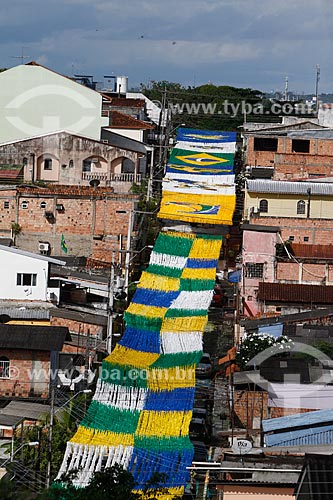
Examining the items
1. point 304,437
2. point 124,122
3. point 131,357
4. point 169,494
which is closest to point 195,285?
point 131,357

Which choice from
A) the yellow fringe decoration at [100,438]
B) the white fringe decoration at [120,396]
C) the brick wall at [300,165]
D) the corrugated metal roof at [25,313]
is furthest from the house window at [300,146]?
the yellow fringe decoration at [100,438]

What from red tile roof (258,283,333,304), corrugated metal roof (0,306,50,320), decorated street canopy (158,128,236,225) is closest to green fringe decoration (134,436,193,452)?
corrugated metal roof (0,306,50,320)

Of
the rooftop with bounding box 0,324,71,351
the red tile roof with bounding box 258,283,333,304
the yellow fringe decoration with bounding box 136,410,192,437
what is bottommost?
the yellow fringe decoration with bounding box 136,410,192,437

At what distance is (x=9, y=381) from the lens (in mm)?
23031

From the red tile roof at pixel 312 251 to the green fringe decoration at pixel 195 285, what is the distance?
2.38 metres

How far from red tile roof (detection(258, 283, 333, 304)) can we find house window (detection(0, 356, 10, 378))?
762cm

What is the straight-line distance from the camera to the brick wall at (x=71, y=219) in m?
34.1

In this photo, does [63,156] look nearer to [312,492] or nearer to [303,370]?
[303,370]

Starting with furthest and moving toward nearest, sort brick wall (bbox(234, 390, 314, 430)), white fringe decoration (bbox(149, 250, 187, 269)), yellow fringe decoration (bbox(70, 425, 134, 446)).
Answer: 1. white fringe decoration (bbox(149, 250, 187, 269))
2. brick wall (bbox(234, 390, 314, 430))
3. yellow fringe decoration (bbox(70, 425, 134, 446))

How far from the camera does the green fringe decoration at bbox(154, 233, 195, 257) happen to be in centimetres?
3369

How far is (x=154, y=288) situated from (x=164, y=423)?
9205 millimetres

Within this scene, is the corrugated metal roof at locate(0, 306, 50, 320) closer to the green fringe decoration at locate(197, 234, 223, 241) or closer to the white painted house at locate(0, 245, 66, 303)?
the white painted house at locate(0, 245, 66, 303)

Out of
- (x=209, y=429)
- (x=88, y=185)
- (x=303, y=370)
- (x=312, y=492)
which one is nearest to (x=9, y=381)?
(x=209, y=429)

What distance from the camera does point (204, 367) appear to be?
26781 millimetres
